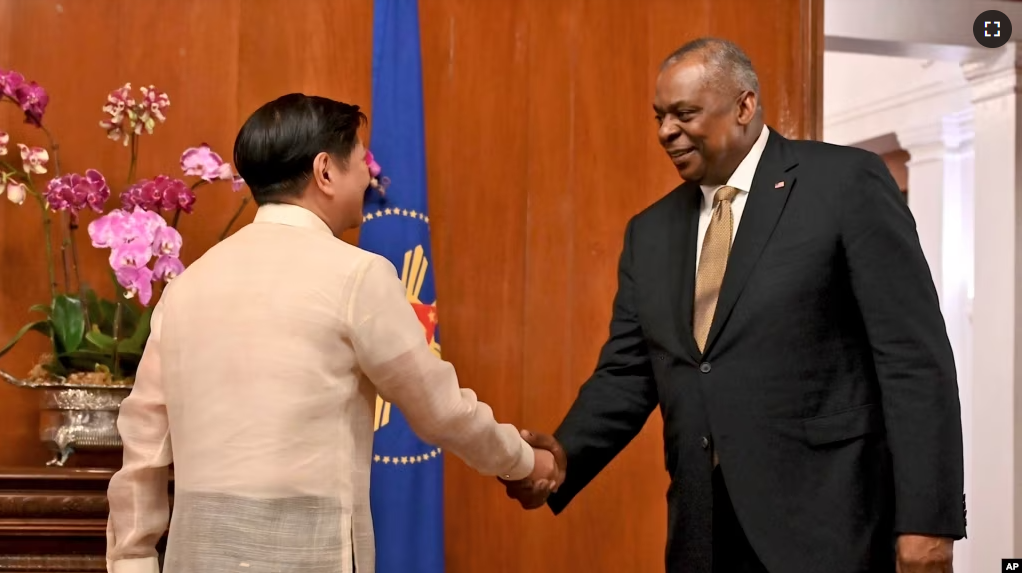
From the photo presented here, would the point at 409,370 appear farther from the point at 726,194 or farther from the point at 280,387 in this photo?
the point at 726,194

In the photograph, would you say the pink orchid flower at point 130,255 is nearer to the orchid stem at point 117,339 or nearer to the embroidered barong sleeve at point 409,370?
the orchid stem at point 117,339

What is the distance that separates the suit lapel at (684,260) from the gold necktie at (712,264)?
0.06 feet

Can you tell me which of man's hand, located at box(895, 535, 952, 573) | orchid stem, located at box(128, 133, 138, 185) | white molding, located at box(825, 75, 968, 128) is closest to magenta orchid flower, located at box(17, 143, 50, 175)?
orchid stem, located at box(128, 133, 138, 185)

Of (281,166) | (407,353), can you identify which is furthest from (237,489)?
(281,166)

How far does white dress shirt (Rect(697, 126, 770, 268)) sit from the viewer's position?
8.23 ft

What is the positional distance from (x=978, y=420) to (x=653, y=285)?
3675mm

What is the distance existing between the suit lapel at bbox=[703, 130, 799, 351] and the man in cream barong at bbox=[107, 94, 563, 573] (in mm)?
646

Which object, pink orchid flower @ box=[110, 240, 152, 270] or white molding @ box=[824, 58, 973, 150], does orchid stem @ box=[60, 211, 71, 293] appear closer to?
pink orchid flower @ box=[110, 240, 152, 270]

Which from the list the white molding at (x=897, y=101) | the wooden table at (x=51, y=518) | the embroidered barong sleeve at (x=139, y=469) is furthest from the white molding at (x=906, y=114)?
the embroidered barong sleeve at (x=139, y=469)

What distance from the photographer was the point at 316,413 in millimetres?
1857

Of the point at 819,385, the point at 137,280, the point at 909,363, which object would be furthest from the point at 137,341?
the point at 909,363

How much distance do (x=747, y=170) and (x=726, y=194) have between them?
7cm

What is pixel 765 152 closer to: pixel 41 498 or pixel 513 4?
pixel 513 4

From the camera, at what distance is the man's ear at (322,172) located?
6.59ft
